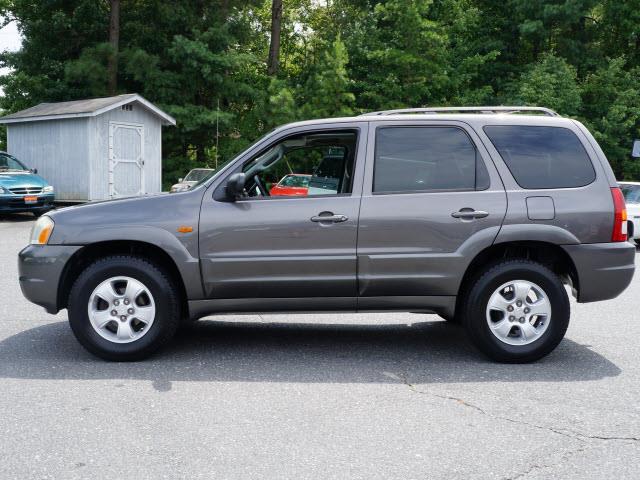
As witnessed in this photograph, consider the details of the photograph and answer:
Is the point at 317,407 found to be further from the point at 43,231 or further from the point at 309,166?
the point at 43,231

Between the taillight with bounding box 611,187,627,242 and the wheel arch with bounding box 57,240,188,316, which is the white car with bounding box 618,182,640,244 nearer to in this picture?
the taillight with bounding box 611,187,627,242

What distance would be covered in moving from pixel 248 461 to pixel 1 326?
13.2 feet

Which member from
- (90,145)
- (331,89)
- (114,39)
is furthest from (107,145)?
(331,89)

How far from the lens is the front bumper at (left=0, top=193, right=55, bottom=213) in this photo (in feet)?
58.6

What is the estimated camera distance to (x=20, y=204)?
18141mm

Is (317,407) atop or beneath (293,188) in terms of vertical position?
beneath

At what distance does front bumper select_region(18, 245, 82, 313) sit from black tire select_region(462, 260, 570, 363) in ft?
10.1

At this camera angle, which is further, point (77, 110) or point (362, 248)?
point (77, 110)

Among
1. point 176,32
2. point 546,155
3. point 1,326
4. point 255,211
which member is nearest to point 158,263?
point 255,211

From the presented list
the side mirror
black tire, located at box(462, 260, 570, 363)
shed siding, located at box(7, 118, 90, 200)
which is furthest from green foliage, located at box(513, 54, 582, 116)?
the side mirror

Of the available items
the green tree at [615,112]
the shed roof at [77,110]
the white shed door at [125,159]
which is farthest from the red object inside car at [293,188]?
the green tree at [615,112]

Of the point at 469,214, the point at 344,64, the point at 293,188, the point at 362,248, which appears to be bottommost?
the point at 362,248

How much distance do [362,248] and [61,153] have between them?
69.2 feet

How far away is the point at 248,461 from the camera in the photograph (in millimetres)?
3564
